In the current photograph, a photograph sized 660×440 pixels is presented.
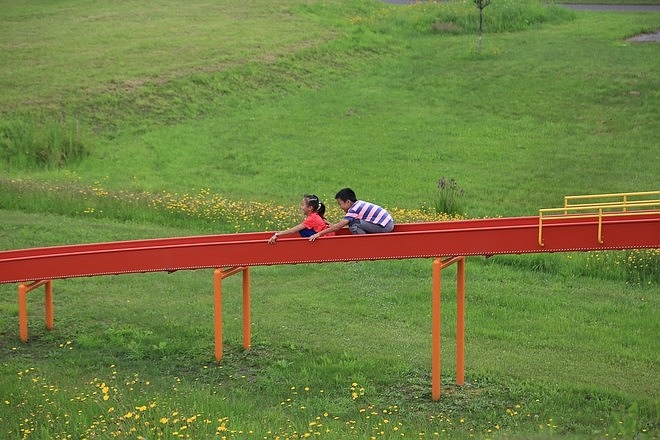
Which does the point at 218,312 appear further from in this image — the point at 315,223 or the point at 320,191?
the point at 320,191

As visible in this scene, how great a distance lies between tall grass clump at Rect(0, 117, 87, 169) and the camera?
950 inches

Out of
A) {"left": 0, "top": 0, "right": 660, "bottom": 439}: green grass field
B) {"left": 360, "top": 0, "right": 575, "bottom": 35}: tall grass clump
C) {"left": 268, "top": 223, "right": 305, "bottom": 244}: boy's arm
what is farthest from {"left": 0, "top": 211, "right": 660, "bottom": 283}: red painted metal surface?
{"left": 360, "top": 0, "right": 575, "bottom": 35}: tall grass clump

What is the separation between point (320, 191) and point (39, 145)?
6781 millimetres

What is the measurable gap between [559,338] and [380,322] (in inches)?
91.9

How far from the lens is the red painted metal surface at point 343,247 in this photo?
36.4ft

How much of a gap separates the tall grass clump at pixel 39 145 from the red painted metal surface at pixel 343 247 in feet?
35.4

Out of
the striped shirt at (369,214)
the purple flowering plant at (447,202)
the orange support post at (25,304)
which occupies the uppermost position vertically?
the striped shirt at (369,214)

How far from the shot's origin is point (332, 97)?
30.4m

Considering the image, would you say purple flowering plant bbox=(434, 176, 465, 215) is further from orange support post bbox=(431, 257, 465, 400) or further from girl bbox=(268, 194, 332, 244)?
orange support post bbox=(431, 257, 465, 400)

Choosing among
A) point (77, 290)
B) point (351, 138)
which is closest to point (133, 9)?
point (351, 138)

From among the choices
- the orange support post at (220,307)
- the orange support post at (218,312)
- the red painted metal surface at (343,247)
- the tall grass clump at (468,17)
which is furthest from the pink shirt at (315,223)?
the tall grass clump at (468,17)

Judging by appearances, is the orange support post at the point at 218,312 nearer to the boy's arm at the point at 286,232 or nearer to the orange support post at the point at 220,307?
the orange support post at the point at 220,307

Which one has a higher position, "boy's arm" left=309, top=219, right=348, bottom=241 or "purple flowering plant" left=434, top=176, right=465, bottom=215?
"boy's arm" left=309, top=219, right=348, bottom=241

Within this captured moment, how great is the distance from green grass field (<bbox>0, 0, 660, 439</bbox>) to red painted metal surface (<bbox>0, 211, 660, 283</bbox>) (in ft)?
3.67
